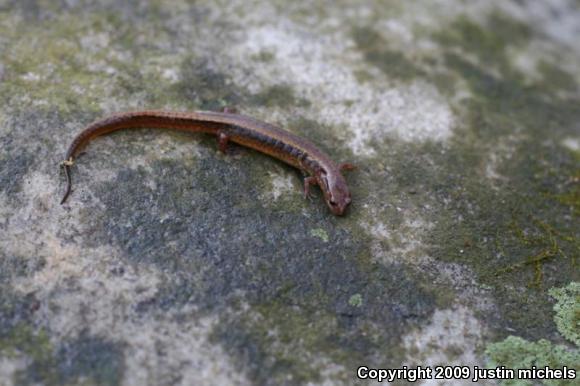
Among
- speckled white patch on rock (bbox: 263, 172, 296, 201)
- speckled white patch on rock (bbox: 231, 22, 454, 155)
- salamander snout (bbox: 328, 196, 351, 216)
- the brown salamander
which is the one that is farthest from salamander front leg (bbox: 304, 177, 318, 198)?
speckled white patch on rock (bbox: 231, 22, 454, 155)

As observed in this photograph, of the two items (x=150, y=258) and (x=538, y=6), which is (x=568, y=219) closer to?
(x=150, y=258)

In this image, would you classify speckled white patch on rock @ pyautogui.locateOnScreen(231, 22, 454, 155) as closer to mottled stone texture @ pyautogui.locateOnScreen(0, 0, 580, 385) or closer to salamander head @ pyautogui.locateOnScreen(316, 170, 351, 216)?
mottled stone texture @ pyautogui.locateOnScreen(0, 0, 580, 385)

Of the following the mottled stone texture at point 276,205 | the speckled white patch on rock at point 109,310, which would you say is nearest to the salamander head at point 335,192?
the mottled stone texture at point 276,205

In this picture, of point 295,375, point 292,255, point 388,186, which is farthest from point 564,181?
point 295,375

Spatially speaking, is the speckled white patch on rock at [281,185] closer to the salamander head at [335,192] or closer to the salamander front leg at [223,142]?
the salamander head at [335,192]

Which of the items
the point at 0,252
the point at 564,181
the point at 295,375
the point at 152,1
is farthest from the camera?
the point at 152,1

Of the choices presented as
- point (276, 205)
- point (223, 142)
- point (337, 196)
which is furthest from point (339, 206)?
point (223, 142)

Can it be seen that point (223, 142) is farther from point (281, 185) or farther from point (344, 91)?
point (344, 91)
